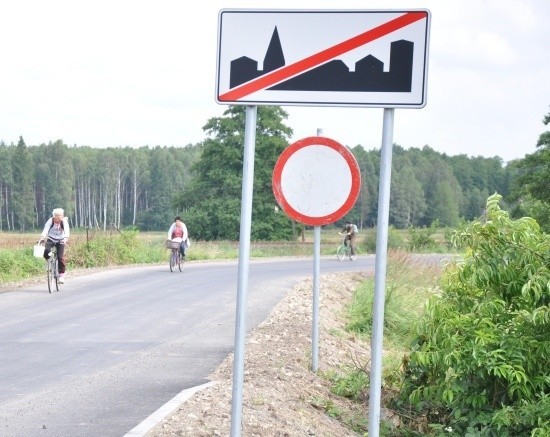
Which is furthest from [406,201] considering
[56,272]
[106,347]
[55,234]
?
[106,347]

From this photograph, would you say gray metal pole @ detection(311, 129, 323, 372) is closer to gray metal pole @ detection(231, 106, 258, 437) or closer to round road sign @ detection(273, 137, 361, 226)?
round road sign @ detection(273, 137, 361, 226)

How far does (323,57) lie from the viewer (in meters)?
4.78

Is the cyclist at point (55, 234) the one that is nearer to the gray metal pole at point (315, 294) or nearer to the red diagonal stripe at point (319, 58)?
the gray metal pole at point (315, 294)

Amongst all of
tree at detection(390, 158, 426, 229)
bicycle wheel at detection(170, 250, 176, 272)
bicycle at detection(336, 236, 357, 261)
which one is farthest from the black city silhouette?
tree at detection(390, 158, 426, 229)

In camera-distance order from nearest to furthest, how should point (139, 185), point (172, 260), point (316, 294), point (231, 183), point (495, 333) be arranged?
point (495, 333) → point (316, 294) → point (172, 260) → point (231, 183) → point (139, 185)

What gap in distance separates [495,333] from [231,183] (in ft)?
219

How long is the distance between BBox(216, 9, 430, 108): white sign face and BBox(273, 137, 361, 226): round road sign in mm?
3900

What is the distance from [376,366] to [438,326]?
3.01 m

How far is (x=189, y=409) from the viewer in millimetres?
7637

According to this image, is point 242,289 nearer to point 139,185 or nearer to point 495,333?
point 495,333

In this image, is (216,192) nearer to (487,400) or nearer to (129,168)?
(129,168)

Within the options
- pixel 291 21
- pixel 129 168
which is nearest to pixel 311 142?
pixel 291 21

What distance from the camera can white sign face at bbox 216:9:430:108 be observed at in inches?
187

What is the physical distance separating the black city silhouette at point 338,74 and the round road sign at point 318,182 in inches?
153
